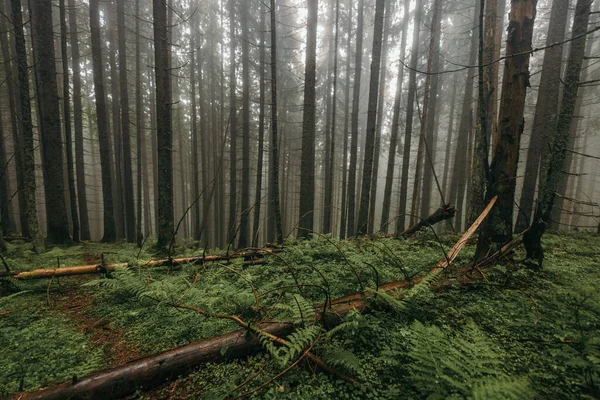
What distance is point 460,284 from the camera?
3158 mm

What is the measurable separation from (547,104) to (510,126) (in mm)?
7754

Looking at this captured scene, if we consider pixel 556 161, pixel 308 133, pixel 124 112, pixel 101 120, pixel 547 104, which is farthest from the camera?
pixel 124 112

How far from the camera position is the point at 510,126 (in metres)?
3.60

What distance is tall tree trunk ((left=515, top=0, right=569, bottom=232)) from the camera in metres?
8.02

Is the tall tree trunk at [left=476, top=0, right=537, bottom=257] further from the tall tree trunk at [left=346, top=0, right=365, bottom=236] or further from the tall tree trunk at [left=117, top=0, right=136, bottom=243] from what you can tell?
the tall tree trunk at [left=117, top=0, right=136, bottom=243]

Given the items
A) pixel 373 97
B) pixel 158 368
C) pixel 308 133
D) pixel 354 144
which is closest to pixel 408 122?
pixel 354 144

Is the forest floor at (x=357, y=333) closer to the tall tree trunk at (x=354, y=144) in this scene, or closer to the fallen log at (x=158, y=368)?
the fallen log at (x=158, y=368)

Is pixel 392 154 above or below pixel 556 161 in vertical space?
above

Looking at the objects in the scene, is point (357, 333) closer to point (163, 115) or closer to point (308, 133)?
point (163, 115)

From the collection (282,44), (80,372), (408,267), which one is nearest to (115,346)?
(80,372)

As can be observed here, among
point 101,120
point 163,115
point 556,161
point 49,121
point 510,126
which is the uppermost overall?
point 101,120

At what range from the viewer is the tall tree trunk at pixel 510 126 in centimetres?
343

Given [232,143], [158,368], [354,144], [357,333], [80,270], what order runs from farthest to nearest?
[232,143], [354,144], [80,270], [357,333], [158,368]

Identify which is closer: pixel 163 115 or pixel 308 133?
pixel 163 115
